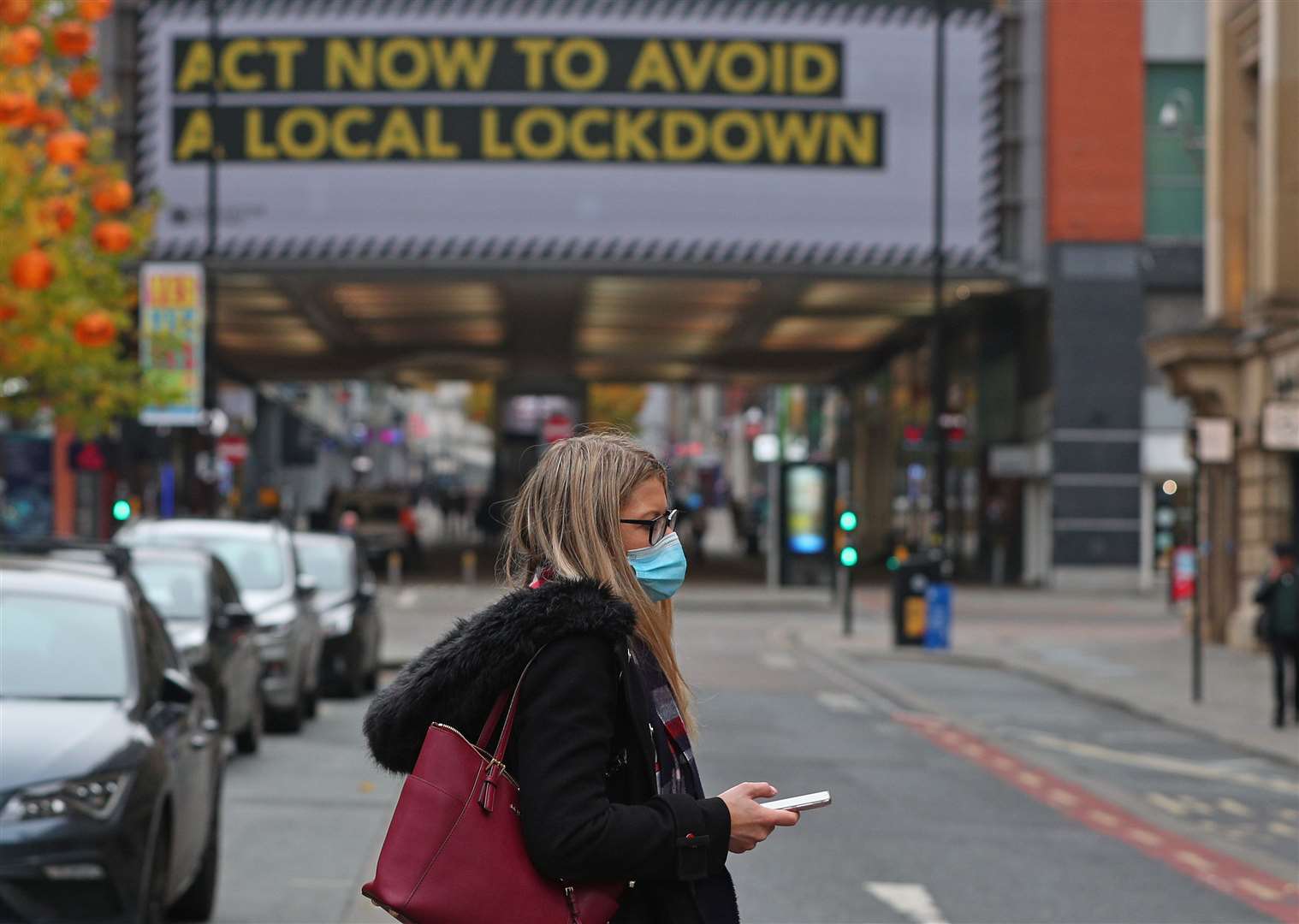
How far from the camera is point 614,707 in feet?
11.1

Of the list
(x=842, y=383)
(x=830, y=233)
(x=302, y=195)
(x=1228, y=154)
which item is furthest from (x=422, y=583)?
(x=842, y=383)

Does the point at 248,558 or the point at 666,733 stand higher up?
the point at 666,733

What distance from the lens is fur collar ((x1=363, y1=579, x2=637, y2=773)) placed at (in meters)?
3.34

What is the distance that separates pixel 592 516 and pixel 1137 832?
940cm

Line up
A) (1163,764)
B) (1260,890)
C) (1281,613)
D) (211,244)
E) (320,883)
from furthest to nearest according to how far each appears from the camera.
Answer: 1. (211,244)
2. (1281,613)
3. (1163,764)
4. (1260,890)
5. (320,883)

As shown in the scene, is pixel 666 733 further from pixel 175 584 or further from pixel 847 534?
pixel 847 534

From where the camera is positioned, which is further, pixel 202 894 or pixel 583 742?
pixel 202 894

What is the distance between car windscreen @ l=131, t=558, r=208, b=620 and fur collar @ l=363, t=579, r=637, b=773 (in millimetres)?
11436

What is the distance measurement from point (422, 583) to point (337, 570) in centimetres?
2580

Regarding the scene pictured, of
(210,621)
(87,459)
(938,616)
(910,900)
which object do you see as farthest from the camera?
(87,459)

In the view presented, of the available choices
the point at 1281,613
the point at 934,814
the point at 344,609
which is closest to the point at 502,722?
the point at 934,814

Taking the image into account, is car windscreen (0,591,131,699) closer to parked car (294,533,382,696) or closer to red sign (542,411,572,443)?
parked car (294,533,382,696)

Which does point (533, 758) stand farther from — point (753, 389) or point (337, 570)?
point (753, 389)

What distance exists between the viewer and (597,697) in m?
3.31
